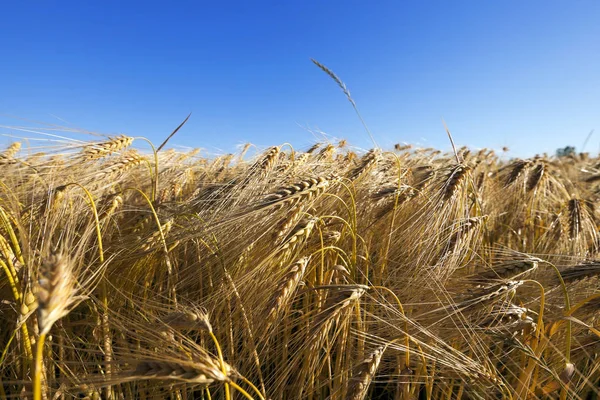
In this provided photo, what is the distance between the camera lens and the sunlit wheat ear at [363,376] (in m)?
0.97

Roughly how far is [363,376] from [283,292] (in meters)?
0.34

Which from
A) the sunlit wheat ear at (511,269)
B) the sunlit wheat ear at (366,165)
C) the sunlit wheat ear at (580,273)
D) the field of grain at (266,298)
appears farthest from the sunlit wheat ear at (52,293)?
the sunlit wheat ear at (366,165)

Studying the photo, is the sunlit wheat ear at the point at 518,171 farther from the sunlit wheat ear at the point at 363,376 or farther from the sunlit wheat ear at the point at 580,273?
the sunlit wheat ear at the point at 363,376

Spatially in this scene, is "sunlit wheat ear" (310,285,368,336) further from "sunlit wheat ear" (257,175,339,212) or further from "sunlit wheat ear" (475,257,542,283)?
"sunlit wheat ear" (475,257,542,283)

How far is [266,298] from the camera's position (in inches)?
50.2

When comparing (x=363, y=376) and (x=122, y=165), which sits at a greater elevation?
(x=122, y=165)

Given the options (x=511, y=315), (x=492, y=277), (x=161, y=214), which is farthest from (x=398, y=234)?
(x=161, y=214)

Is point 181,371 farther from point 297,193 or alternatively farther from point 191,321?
point 297,193

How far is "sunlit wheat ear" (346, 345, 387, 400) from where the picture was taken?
3.19 ft

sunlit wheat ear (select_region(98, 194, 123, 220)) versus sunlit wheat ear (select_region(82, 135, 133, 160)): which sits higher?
sunlit wheat ear (select_region(82, 135, 133, 160))

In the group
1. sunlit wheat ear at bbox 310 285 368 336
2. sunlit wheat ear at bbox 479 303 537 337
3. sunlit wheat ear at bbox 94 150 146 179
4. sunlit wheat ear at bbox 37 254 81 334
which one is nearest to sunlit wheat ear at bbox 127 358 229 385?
sunlit wheat ear at bbox 37 254 81 334

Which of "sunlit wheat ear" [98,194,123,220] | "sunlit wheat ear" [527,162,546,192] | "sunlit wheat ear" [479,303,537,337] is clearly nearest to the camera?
"sunlit wheat ear" [479,303,537,337]

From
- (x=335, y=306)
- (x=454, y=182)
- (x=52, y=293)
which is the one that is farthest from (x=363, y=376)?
(x=454, y=182)

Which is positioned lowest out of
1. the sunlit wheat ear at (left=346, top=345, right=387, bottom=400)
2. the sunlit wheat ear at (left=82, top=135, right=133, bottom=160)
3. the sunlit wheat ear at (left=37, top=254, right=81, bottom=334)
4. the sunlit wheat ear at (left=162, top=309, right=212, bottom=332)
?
the sunlit wheat ear at (left=346, top=345, right=387, bottom=400)
